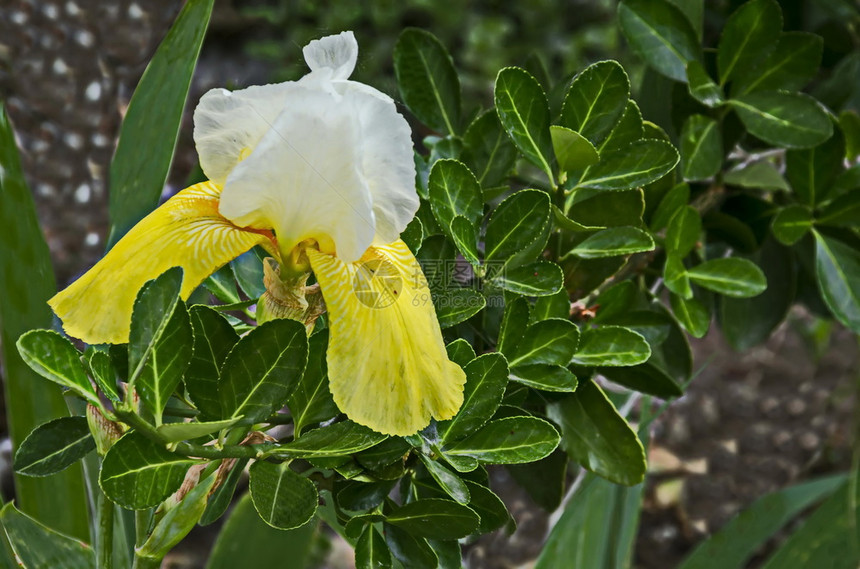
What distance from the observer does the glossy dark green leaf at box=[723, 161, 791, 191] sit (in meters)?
0.51

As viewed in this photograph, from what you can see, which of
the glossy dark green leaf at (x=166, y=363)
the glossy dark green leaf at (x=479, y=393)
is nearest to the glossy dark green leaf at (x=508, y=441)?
the glossy dark green leaf at (x=479, y=393)

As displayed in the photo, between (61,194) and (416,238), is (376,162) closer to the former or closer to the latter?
(416,238)

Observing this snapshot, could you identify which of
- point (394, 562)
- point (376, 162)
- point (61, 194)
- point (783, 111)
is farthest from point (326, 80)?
point (61, 194)

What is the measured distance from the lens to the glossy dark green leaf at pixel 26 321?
391mm

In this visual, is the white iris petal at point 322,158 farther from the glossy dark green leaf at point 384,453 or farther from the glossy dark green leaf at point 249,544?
the glossy dark green leaf at point 249,544

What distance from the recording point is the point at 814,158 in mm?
502

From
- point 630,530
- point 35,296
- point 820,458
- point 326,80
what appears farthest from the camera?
point 820,458

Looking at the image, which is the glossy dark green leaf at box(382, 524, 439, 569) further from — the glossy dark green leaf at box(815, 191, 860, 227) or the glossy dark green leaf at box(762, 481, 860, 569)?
the glossy dark green leaf at box(762, 481, 860, 569)

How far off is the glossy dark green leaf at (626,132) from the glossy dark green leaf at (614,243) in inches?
1.5

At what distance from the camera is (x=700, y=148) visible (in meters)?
0.47

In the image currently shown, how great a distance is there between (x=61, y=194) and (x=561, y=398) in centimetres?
110

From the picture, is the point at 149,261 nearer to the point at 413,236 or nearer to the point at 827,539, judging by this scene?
the point at 413,236

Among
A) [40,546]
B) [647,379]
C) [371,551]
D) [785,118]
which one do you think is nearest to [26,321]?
[40,546]

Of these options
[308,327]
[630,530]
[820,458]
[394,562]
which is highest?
[308,327]
